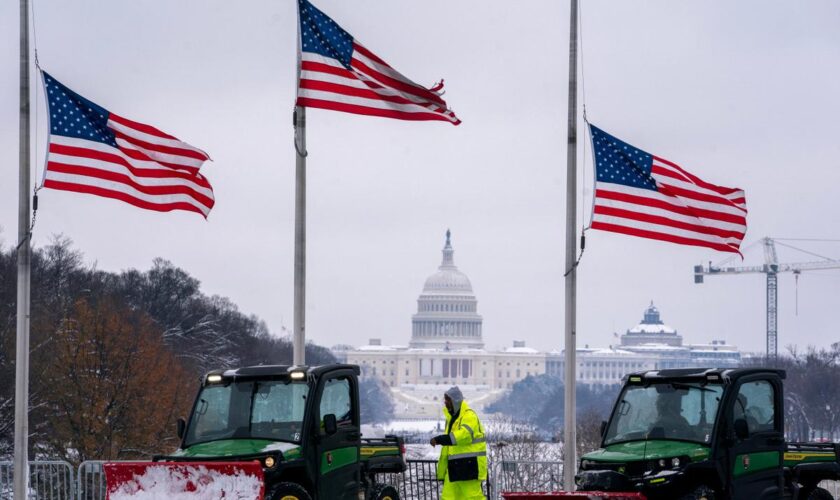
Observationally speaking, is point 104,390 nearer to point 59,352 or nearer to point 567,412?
point 59,352

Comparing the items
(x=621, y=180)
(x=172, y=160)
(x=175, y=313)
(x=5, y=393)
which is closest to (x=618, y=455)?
(x=621, y=180)

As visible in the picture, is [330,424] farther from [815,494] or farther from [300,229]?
[815,494]

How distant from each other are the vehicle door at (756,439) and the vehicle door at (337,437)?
449cm

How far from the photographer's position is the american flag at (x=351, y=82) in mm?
23547

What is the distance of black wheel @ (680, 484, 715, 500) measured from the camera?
19.2m

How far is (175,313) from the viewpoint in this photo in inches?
3903

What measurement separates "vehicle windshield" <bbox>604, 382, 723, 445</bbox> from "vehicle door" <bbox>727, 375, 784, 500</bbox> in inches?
11.0

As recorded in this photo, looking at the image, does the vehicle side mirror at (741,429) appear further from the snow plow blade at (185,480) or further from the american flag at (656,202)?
the snow plow blade at (185,480)

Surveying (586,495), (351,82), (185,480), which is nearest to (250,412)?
(185,480)

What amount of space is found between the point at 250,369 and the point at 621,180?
6.66m

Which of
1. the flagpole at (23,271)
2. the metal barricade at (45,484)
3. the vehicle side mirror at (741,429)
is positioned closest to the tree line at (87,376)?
the metal barricade at (45,484)

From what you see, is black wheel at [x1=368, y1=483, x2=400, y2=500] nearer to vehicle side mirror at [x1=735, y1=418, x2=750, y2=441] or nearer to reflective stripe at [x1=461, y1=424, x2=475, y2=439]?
reflective stripe at [x1=461, y1=424, x2=475, y2=439]

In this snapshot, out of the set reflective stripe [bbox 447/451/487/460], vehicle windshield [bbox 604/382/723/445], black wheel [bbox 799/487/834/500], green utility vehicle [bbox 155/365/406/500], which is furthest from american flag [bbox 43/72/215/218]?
black wheel [bbox 799/487/834/500]

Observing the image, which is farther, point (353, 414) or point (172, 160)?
point (172, 160)
